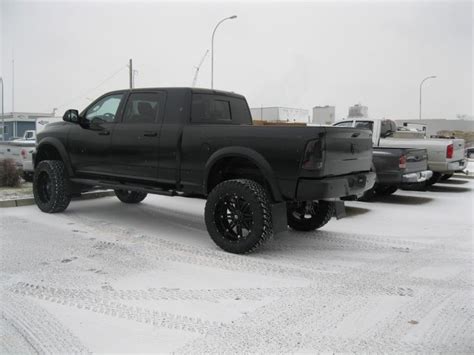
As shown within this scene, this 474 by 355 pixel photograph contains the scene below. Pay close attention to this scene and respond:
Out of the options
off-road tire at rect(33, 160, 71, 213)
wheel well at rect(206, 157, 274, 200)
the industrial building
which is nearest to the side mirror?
off-road tire at rect(33, 160, 71, 213)

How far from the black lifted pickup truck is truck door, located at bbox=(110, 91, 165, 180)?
0.6 inches

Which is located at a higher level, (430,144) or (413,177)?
(430,144)

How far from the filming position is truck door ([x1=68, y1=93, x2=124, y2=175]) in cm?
660

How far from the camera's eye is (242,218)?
5199 mm

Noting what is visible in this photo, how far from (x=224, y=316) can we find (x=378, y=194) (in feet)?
25.6

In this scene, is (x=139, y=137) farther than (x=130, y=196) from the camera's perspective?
No

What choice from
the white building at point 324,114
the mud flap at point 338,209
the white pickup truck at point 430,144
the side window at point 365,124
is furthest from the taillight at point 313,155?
the white building at point 324,114

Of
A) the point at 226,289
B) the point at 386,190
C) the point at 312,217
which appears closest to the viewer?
the point at 226,289

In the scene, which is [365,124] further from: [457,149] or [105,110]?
[105,110]

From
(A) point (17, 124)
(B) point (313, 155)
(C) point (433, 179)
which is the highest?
(A) point (17, 124)

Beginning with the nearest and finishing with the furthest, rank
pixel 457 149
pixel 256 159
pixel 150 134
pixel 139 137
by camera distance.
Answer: pixel 256 159 < pixel 150 134 < pixel 139 137 < pixel 457 149

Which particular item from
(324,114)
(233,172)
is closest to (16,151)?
(233,172)

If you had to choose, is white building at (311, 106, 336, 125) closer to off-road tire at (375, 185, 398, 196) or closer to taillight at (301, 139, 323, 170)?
off-road tire at (375, 185, 398, 196)

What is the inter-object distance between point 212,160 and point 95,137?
7.67 ft
